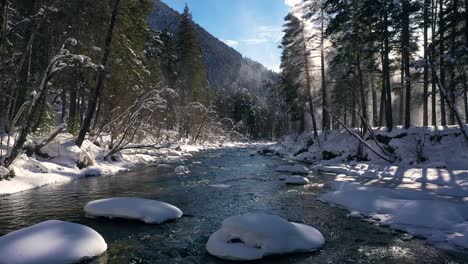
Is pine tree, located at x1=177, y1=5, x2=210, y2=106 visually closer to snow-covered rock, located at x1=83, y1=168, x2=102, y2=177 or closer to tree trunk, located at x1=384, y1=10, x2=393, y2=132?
tree trunk, located at x1=384, y1=10, x2=393, y2=132

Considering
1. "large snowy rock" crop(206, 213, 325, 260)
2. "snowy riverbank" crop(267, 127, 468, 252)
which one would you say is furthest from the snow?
"large snowy rock" crop(206, 213, 325, 260)

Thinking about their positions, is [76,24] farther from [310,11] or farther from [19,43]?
[310,11]

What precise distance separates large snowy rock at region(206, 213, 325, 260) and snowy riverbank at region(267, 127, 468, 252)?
2873mm

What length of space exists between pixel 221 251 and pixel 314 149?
23.0 meters

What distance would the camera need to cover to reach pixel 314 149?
2936 centimetres

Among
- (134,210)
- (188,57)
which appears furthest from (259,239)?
(188,57)

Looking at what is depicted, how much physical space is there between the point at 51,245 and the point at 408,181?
1417 centimetres

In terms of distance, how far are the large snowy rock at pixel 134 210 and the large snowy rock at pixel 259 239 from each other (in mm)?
2400

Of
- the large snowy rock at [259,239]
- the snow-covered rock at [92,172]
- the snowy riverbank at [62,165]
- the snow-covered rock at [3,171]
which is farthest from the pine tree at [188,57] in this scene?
the large snowy rock at [259,239]

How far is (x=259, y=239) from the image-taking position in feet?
24.8

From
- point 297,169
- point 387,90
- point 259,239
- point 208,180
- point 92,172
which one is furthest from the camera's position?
point 387,90

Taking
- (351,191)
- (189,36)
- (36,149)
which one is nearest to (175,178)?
(36,149)

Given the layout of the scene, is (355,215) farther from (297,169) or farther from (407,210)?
(297,169)

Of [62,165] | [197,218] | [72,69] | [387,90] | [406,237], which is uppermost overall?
[72,69]
